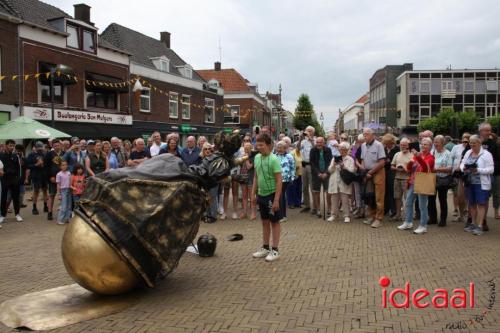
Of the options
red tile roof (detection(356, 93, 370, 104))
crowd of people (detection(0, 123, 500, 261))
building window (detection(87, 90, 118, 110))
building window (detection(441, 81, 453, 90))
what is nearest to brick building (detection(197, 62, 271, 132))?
building window (detection(87, 90, 118, 110))

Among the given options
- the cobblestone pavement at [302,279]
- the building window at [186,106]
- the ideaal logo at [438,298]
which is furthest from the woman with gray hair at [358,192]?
the building window at [186,106]

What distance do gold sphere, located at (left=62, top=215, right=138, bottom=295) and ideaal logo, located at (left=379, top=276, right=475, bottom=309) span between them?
2.77 meters

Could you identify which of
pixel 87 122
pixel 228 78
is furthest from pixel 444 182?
pixel 228 78

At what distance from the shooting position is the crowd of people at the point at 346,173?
27.9 feet

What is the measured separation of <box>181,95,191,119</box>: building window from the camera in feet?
113

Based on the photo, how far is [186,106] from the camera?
3519 centimetres

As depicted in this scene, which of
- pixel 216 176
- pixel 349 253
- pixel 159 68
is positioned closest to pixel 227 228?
pixel 349 253

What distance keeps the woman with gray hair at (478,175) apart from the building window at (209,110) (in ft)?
102

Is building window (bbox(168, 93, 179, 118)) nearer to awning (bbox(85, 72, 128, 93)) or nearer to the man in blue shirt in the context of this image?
awning (bbox(85, 72, 128, 93))

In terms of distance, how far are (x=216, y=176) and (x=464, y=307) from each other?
3.09 meters

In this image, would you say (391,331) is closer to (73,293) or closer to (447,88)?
(73,293)

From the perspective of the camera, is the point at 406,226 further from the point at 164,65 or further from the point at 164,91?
the point at 164,65

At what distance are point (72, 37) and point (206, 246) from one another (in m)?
20.2

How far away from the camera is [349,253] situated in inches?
275
